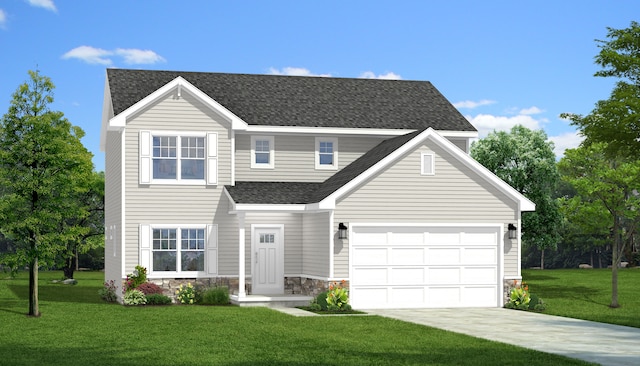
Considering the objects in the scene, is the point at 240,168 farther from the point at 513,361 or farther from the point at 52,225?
the point at 513,361

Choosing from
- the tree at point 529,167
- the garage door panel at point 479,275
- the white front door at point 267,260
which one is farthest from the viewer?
the tree at point 529,167

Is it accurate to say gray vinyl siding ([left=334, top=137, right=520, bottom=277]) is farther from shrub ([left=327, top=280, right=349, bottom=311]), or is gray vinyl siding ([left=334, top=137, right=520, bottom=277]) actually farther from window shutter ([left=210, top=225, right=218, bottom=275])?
window shutter ([left=210, top=225, right=218, bottom=275])

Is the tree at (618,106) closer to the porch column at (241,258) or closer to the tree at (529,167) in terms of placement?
the tree at (529,167)

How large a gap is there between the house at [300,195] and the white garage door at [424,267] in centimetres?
4

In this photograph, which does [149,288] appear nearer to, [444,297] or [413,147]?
[444,297]

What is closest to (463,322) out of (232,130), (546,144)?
(232,130)

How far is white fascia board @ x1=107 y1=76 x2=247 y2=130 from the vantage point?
28438mm

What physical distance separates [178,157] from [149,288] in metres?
4.53

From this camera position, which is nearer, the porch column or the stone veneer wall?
the porch column

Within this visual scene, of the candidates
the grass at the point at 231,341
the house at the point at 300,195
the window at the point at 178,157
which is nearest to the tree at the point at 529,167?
the house at the point at 300,195

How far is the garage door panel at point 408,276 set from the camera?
26.6 m

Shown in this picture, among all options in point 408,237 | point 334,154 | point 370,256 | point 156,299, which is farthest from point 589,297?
point 156,299

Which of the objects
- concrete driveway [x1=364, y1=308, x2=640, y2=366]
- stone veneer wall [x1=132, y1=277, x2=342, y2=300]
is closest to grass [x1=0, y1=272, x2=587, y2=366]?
concrete driveway [x1=364, y1=308, x2=640, y2=366]

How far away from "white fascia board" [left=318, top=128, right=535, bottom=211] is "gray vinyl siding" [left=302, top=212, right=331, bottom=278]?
90 cm
